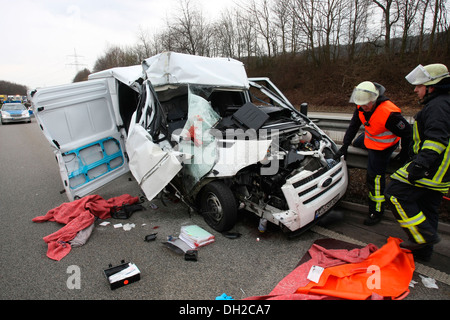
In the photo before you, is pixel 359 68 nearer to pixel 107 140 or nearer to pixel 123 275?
pixel 107 140

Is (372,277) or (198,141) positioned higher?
(198,141)

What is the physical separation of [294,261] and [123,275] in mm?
1642

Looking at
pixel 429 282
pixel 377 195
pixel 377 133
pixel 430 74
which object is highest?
pixel 430 74

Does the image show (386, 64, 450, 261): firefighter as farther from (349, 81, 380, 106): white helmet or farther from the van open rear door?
the van open rear door

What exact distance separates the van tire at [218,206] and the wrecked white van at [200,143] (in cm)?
1

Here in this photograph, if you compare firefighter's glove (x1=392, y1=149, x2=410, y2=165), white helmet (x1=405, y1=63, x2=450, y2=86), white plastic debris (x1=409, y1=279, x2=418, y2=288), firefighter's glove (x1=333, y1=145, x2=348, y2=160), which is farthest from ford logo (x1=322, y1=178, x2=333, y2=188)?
white helmet (x1=405, y1=63, x2=450, y2=86)

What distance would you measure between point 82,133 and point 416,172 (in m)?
4.45

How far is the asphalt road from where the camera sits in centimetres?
244

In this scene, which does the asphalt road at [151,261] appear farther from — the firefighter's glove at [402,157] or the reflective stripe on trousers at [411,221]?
the firefighter's glove at [402,157]

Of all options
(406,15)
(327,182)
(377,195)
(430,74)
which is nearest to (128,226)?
(327,182)

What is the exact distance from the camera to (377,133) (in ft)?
10.4

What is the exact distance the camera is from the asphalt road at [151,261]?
244cm

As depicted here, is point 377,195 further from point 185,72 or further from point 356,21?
point 356,21

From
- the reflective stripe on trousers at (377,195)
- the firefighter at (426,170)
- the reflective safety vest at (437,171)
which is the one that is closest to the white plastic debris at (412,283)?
the firefighter at (426,170)
